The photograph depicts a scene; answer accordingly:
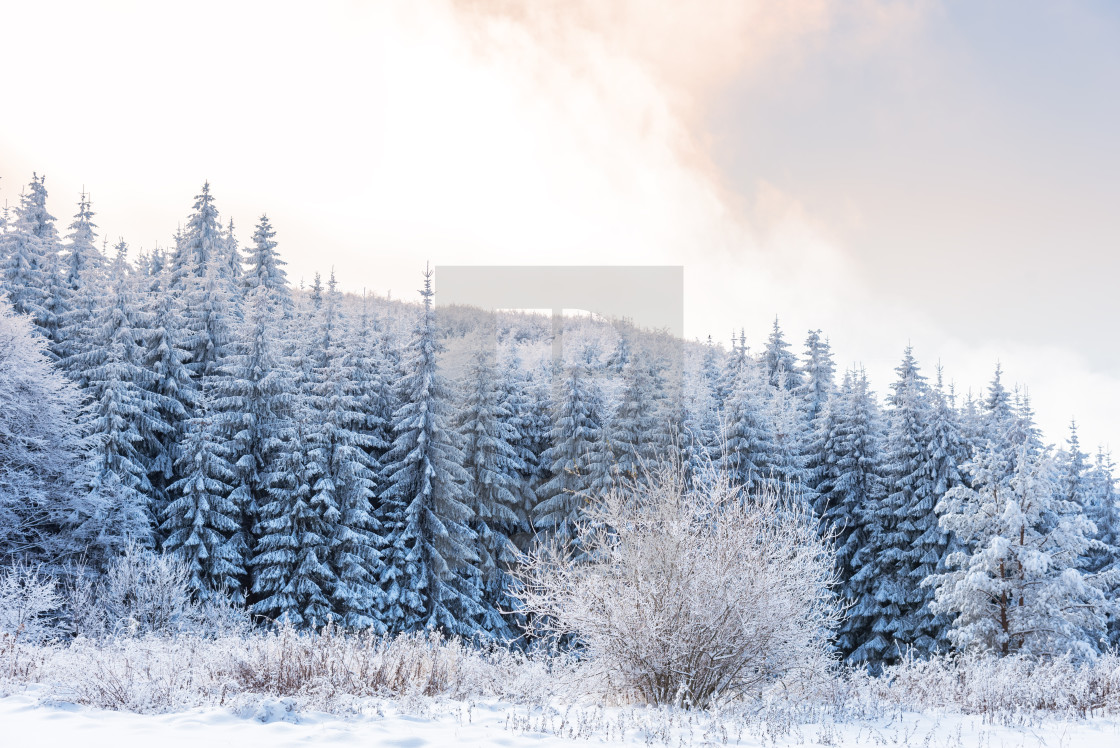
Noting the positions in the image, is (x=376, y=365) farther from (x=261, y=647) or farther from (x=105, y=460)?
(x=261, y=647)

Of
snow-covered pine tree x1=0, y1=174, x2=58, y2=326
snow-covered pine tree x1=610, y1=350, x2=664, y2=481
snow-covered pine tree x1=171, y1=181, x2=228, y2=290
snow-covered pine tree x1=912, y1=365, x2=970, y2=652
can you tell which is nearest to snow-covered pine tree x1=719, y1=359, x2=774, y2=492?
snow-covered pine tree x1=610, y1=350, x2=664, y2=481

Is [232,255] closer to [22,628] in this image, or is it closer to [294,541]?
[294,541]

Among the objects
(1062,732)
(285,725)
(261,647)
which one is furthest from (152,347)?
(1062,732)

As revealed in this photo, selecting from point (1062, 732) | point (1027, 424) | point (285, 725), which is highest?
point (1027, 424)

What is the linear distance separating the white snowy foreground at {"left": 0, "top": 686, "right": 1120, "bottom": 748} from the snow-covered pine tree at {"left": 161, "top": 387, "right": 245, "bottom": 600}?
792 inches

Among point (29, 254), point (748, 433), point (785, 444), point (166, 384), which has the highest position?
point (29, 254)

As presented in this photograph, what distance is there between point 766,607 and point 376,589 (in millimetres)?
21338

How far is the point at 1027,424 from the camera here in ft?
124

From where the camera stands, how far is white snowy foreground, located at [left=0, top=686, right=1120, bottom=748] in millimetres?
5891

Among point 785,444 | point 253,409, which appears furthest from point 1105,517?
point 253,409

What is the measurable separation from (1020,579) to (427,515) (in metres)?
21.7

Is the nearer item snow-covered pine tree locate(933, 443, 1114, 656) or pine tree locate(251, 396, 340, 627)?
snow-covered pine tree locate(933, 443, 1114, 656)

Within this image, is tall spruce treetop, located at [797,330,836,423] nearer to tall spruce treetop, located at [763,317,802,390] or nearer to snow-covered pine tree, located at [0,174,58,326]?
tall spruce treetop, located at [763,317,802,390]

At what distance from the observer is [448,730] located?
6.66 metres
